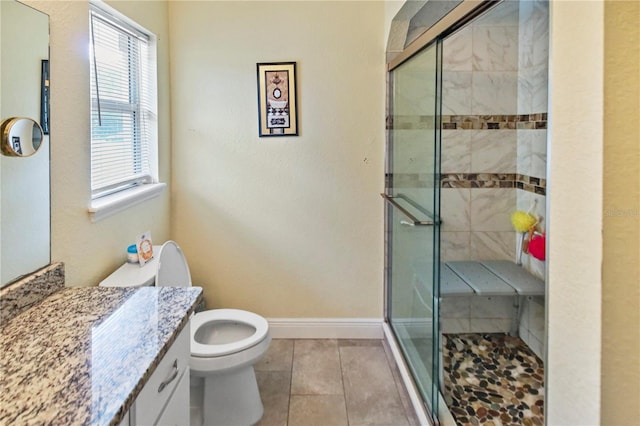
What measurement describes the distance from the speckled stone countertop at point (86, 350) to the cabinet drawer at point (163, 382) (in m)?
0.06

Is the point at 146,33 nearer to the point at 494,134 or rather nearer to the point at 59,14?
the point at 59,14

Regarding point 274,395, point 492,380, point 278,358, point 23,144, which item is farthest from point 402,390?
point 23,144

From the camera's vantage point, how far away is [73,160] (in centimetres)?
163

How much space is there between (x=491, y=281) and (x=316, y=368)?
1117mm

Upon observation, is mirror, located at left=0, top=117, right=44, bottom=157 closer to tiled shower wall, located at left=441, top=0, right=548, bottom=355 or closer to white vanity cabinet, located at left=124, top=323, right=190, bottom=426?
white vanity cabinet, located at left=124, top=323, right=190, bottom=426

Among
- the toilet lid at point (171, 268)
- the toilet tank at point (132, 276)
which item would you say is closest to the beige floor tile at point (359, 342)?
the toilet lid at point (171, 268)

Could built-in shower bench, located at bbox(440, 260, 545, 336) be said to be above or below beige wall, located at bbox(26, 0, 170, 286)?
below

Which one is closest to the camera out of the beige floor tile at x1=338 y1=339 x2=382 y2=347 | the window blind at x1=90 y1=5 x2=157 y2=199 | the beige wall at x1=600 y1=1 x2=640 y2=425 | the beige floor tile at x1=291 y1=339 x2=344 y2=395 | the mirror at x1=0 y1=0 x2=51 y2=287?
the beige wall at x1=600 y1=1 x2=640 y2=425

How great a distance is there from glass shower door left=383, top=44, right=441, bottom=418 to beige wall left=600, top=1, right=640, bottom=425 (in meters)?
1.15

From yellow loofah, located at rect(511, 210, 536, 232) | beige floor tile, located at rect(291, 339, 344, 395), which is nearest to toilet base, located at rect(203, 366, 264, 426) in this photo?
beige floor tile, located at rect(291, 339, 344, 395)

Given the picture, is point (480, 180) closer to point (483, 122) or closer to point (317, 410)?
point (483, 122)

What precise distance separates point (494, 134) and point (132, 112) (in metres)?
2.11

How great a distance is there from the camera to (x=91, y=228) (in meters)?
1.77

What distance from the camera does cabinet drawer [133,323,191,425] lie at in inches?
38.5
